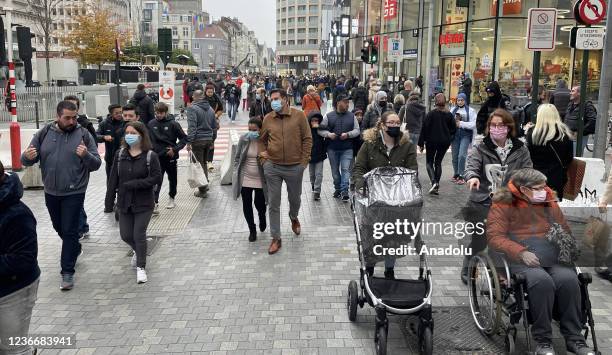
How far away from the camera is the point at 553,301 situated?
4305 millimetres

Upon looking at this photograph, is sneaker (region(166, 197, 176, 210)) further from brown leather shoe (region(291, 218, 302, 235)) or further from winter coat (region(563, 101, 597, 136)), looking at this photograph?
winter coat (region(563, 101, 597, 136))

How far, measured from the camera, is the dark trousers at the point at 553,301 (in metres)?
4.28

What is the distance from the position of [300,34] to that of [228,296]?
158946 mm

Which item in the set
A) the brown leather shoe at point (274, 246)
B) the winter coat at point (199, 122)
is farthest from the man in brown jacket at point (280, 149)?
the winter coat at point (199, 122)

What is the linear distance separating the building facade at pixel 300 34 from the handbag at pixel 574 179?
479ft

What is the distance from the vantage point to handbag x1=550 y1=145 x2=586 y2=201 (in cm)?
766

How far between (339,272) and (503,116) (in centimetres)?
246

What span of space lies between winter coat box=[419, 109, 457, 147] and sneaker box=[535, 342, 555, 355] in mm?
6473

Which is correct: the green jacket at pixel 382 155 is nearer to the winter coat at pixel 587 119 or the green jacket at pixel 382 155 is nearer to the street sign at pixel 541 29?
the street sign at pixel 541 29

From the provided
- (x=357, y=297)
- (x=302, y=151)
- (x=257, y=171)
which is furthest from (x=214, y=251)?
(x=357, y=297)

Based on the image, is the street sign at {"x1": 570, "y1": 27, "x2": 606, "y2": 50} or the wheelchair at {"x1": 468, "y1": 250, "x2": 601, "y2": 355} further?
the street sign at {"x1": 570, "y1": 27, "x2": 606, "y2": 50}

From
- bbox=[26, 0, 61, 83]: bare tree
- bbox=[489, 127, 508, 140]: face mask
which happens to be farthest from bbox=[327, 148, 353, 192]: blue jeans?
bbox=[26, 0, 61, 83]: bare tree

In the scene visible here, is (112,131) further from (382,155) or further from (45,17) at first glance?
(45,17)

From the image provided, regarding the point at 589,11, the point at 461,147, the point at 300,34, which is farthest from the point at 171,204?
the point at 300,34
